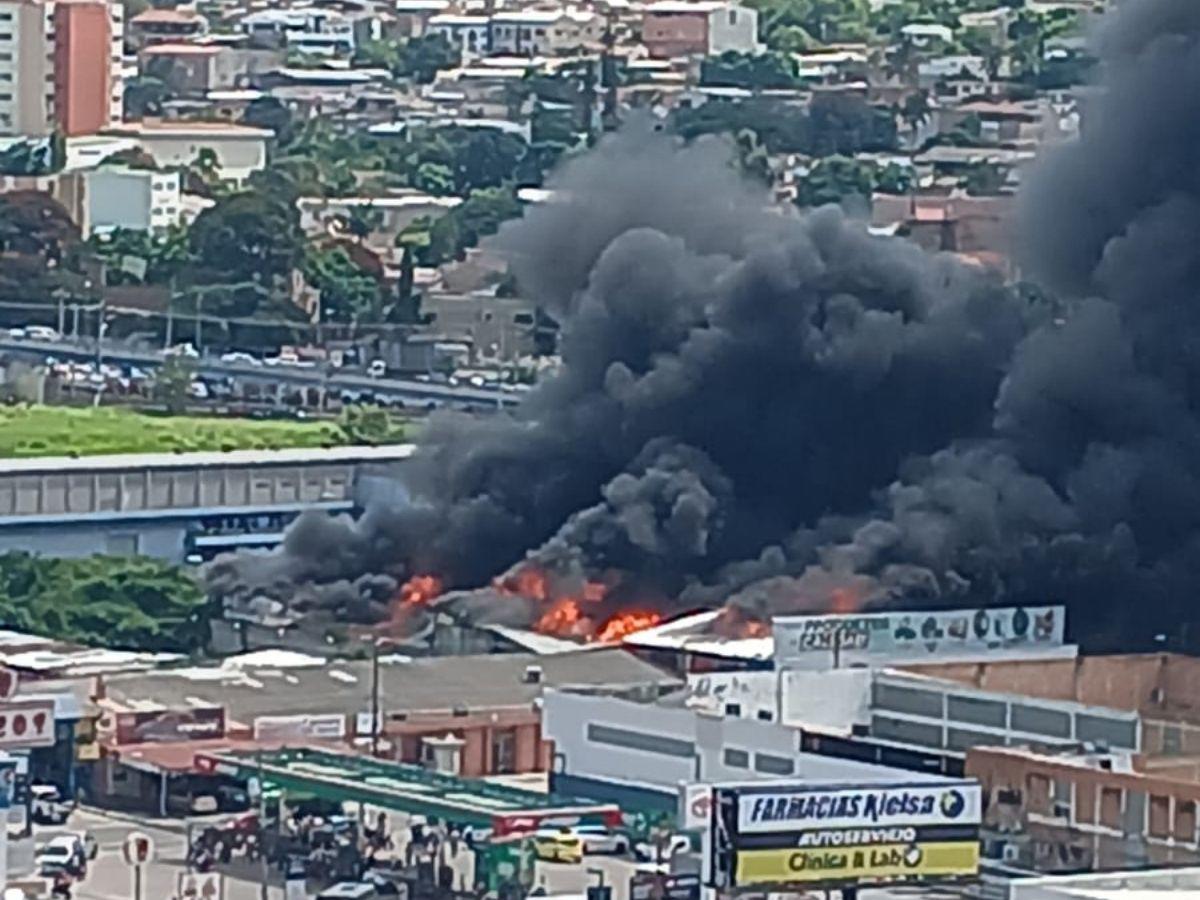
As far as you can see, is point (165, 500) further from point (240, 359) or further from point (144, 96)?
point (144, 96)

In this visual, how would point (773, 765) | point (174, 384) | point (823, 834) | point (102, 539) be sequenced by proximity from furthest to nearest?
point (174, 384), point (102, 539), point (773, 765), point (823, 834)

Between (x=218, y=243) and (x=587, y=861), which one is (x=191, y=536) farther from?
(x=218, y=243)

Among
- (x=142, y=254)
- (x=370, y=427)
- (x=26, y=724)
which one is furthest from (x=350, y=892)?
(x=142, y=254)

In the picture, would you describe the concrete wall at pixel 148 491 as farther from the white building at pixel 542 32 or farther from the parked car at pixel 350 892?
the white building at pixel 542 32

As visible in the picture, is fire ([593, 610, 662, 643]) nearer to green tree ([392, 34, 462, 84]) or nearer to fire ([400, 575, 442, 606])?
fire ([400, 575, 442, 606])

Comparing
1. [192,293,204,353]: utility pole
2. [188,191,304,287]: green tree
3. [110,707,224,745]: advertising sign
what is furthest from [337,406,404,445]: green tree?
[110,707,224,745]: advertising sign

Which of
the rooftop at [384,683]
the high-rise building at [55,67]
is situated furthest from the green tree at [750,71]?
the rooftop at [384,683]

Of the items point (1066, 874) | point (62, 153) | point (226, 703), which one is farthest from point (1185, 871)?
point (62, 153)
